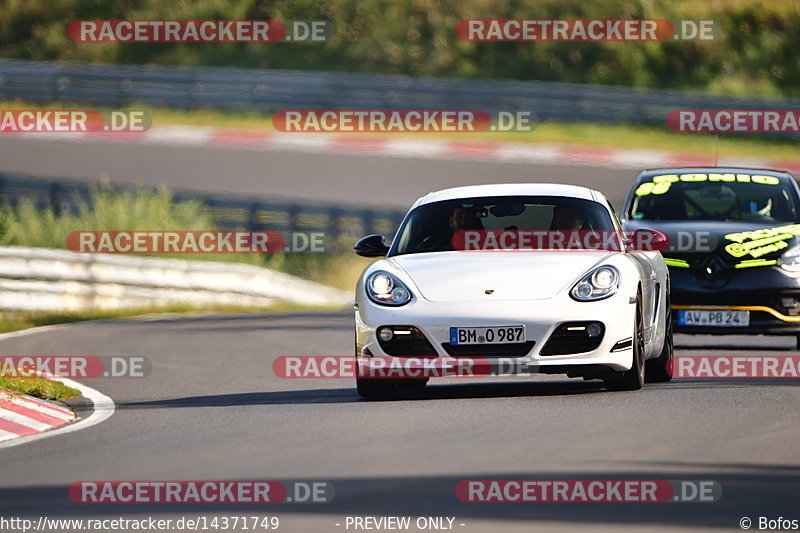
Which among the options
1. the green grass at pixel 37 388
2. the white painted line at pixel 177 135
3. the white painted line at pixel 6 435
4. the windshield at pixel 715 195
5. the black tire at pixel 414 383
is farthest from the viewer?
the white painted line at pixel 177 135

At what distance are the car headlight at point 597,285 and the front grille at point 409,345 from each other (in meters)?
0.94

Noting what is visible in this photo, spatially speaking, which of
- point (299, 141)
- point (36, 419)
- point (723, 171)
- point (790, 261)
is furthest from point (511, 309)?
point (299, 141)

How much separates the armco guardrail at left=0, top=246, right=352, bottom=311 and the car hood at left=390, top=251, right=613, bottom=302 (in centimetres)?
974

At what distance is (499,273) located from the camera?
10.4 meters

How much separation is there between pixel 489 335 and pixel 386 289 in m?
0.76

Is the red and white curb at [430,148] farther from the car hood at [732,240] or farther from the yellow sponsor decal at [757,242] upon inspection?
the yellow sponsor decal at [757,242]

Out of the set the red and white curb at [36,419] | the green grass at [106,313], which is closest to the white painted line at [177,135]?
the green grass at [106,313]

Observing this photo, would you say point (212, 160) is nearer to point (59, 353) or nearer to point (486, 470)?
point (59, 353)

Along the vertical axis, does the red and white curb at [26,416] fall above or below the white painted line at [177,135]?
below

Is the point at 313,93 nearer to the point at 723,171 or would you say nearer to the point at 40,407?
the point at 723,171

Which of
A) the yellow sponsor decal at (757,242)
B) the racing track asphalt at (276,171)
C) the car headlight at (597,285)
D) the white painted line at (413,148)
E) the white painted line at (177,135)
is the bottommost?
the car headlight at (597,285)

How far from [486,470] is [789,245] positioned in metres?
7.04

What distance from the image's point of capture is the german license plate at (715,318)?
45.1 ft

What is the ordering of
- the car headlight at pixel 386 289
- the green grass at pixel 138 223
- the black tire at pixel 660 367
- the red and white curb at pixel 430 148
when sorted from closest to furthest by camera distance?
the car headlight at pixel 386 289, the black tire at pixel 660 367, the green grass at pixel 138 223, the red and white curb at pixel 430 148
